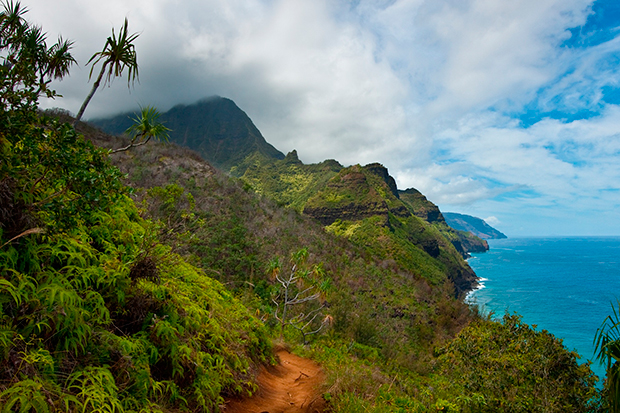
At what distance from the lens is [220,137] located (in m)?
148

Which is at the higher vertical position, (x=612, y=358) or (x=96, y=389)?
(x=612, y=358)

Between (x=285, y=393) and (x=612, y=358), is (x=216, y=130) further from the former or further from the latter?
(x=612, y=358)

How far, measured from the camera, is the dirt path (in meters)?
5.18

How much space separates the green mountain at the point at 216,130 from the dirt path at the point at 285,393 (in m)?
114

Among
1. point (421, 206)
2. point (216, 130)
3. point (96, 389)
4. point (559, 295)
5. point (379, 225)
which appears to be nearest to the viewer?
point (96, 389)

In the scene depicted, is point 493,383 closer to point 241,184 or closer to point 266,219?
point 266,219

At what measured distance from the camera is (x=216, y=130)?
153125 millimetres

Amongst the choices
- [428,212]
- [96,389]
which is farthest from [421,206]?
[96,389]

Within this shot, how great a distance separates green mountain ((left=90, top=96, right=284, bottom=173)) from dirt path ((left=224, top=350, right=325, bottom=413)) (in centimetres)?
11367

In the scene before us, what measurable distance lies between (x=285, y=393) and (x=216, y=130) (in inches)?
6277

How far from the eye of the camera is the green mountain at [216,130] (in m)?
131

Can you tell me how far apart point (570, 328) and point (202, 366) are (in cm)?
7051

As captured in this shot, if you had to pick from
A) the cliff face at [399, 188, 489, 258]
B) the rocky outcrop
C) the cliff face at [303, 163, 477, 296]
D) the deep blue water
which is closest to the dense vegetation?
the deep blue water

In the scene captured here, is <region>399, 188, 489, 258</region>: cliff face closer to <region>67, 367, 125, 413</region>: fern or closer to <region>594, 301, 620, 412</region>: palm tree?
<region>594, 301, 620, 412</region>: palm tree
